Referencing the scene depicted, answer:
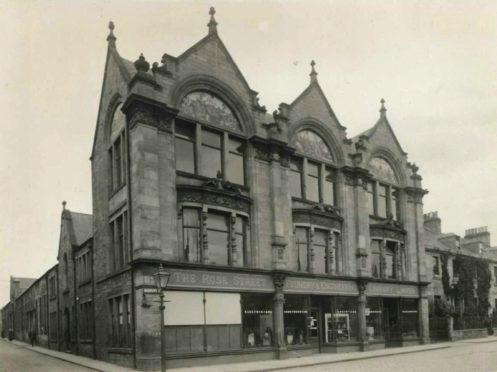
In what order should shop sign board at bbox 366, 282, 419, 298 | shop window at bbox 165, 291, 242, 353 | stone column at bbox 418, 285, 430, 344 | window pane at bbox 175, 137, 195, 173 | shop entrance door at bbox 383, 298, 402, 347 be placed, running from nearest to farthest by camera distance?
shop window at bbox 165, 291, 242, 353 < window pane at bbox 175, 137, 195, 173 < shop sign board at bbox 366, 282, 419, 298 < shop entrance door at bbox 383, 298, 402, 347 < stone column at bbox 418, 285, 430, 344

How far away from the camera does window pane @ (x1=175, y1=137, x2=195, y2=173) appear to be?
917 inches

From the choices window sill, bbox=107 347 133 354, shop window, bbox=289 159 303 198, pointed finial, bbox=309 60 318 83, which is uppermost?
pointed finial, bbox=309 60 318 83

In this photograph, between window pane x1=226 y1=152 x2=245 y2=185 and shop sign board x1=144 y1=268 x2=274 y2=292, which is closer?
shop sign board x1=144 y1=268 x2=274 y2=292

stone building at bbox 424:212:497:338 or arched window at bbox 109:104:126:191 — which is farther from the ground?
arched window at bbox 109:104:126:191

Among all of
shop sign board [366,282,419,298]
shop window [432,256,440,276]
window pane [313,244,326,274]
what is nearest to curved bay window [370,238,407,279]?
shop sign board [366,282,419,298]

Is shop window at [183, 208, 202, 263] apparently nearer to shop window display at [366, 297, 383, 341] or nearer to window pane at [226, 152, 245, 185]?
window pane at [226, 152, 245, 185]

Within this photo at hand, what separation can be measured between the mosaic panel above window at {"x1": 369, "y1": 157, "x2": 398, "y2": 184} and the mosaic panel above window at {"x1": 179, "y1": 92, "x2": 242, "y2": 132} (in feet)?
39.5

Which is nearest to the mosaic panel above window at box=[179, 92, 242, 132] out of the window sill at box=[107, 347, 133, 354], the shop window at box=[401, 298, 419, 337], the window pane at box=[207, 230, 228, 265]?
the window pane at box=[207, 230, 228, 265]

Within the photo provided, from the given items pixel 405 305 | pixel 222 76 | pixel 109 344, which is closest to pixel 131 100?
pixel 222 76

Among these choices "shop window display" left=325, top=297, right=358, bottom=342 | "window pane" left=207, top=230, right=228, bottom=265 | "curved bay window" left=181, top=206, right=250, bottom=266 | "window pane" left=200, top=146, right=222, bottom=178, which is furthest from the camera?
"shop window display" left=325, top=297, right=358, bottom=342

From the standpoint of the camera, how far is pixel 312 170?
1179 inches

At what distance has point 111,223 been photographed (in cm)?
2570

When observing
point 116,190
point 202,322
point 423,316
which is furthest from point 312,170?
point 423,316

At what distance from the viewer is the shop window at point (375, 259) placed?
106 ft
